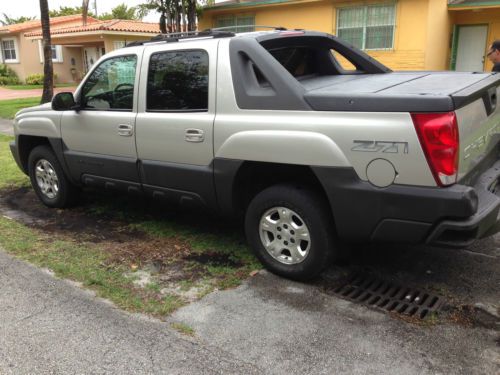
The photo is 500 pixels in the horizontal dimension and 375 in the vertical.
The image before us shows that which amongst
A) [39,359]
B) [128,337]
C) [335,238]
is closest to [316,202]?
[335,238]

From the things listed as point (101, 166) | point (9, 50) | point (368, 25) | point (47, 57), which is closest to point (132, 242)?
point (101, 166)

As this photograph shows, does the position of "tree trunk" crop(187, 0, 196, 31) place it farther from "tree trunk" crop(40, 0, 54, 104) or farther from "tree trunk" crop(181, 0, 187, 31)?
"tree trunk" crop(40, 0, 54, 104)

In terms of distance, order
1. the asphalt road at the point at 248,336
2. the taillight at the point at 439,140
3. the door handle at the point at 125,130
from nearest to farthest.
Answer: the asphalt road at the point at 248,336
the taillight at the point at 439,140
the door handle at the point at 125,130

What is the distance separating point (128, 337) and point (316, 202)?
164cm

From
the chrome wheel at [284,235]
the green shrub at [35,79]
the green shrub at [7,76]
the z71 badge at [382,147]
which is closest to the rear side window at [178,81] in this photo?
the chrome wheel at [284,235]

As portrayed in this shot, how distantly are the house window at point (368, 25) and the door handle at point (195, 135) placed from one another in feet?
36.8

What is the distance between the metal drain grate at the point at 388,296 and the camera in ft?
11.6

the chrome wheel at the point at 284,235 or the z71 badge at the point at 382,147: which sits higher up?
the z71 badge at the point at 382,147

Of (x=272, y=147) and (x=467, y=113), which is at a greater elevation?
(x=467, y=113)

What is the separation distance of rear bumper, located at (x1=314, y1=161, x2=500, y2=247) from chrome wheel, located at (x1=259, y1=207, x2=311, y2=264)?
1.08 ft

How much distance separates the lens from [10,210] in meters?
6.18

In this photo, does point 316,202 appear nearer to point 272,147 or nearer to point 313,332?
point 272,147

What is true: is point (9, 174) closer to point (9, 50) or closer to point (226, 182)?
point (226, 182)

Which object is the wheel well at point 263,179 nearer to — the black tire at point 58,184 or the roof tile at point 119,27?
the black tire at point 58,184
